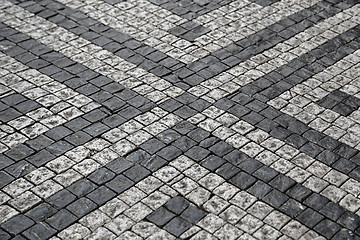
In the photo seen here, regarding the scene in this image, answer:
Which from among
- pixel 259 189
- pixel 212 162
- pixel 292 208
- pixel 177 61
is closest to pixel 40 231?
pixel 212 162

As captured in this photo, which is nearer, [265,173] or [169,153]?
[265,173]

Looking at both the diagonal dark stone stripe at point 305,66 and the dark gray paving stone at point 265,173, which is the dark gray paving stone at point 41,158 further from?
the diagonal dark stone stripe at point 305,66

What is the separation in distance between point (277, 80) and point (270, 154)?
151 centimetres

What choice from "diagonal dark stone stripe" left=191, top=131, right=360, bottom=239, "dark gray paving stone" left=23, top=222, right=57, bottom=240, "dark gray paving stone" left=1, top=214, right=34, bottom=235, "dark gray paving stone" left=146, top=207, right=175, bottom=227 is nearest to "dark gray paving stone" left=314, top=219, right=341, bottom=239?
"diagonal dark stone stripe" left=191, top=131, right=360, bottom=239

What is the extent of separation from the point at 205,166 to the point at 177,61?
84.9 inches

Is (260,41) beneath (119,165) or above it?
above

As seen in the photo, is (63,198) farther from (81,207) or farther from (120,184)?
(120,184)

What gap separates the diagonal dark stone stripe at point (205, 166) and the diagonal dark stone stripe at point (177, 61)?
A: 1.24 m

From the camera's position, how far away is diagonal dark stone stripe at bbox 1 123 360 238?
5.65 metres

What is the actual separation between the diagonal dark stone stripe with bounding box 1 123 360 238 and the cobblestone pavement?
0.02 metres

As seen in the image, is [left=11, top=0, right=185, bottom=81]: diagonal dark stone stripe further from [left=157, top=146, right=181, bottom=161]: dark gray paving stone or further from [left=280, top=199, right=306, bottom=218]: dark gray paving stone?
[left=280, top=199, right=306, bottom=218]: dark gray paving stone

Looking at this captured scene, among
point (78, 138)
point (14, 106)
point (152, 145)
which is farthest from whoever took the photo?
point (14, 106)

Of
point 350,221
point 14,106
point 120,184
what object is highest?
point 14,106

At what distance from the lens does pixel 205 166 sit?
20.4ft
